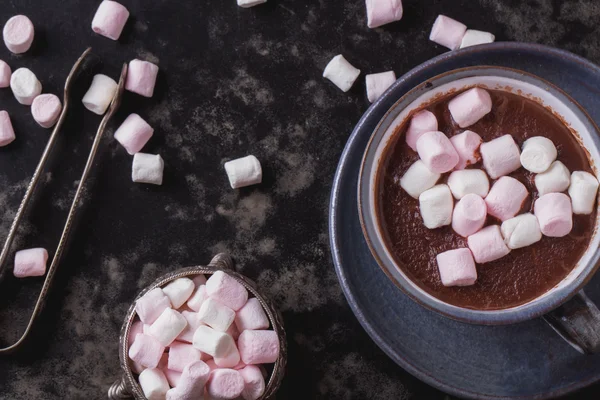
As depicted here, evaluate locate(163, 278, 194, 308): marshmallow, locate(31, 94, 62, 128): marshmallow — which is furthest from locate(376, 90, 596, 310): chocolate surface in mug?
locate(31, 94, 62, 128): marshmallow

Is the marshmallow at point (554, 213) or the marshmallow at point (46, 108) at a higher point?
the marshmallow at point (554, 213)

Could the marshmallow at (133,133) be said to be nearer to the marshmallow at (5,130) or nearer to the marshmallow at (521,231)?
the marshmallow at (5,130)

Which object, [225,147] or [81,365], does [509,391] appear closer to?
[225,147]

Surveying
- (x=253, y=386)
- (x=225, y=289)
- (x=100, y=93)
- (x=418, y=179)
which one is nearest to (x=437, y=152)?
(x=418, y=179)

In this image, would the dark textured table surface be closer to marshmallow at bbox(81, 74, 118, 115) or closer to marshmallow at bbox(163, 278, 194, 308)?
marshmallow at bbox(81, 74, 118, 115)

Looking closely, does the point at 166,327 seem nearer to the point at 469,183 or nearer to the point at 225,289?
the point at 225,289

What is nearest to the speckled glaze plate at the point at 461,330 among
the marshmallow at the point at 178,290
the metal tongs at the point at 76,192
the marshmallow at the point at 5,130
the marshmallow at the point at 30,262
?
the marshmallow at the point at 178,290
